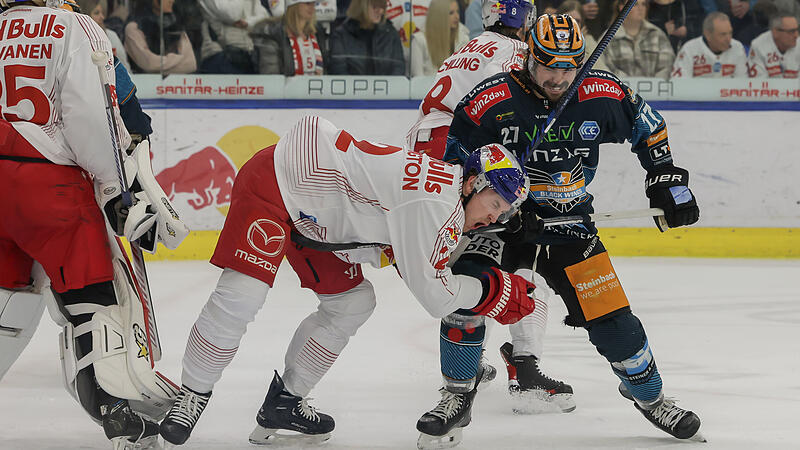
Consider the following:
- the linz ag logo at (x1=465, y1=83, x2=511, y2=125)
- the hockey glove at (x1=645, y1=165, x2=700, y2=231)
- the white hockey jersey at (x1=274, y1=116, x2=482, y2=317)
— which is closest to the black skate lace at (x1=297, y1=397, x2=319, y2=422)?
the white hockey jersey at (x1=274, y1=116, x2=482, y2=317)

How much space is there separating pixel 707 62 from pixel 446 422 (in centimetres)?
447

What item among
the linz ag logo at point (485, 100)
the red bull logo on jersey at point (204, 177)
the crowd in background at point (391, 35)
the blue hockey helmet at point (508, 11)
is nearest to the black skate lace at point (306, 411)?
the linz ag logo at point (485, 100)

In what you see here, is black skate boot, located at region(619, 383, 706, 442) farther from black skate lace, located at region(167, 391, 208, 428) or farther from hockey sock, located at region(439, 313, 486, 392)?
black skate lace, located at region(167, 391, 208, 428)

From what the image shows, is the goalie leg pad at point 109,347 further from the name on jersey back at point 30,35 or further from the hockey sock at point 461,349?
the hockey sock at point 461,349

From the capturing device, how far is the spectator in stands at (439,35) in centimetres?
685

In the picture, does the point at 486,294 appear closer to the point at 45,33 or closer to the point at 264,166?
the point at 264,166

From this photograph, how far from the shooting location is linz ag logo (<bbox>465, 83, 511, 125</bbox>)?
10.6 ft

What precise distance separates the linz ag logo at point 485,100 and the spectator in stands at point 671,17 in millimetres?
4027

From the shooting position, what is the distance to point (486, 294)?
2.98m

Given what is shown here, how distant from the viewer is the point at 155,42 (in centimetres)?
670

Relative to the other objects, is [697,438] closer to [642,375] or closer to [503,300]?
[642,375]

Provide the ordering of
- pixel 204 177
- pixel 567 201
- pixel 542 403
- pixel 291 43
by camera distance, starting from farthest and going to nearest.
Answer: pixel 291 43 < pixel 204 177 < pixel 542 403 < pixel 567 201

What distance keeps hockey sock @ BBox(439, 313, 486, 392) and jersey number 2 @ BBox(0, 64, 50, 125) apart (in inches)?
49.8

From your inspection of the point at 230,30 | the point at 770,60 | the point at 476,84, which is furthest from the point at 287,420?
the point at 770,60
